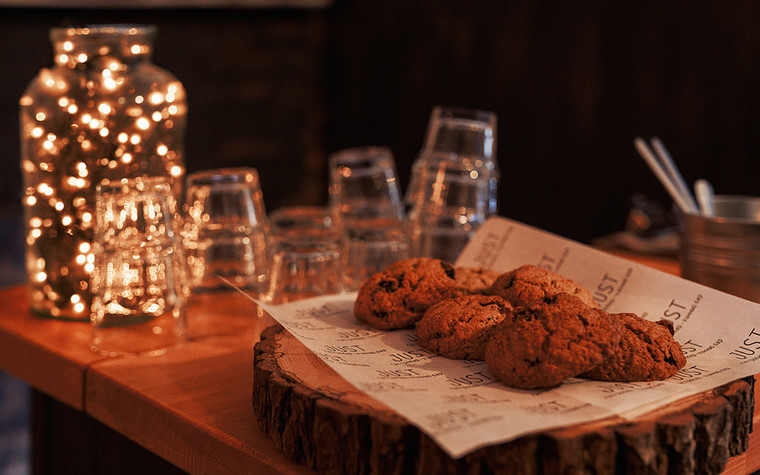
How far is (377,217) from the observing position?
1.40m

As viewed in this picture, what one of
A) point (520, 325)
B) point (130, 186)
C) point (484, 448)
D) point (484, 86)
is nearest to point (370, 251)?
point (130, 186)

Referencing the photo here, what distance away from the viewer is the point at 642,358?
0.78m

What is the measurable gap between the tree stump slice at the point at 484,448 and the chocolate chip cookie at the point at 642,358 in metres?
0.05

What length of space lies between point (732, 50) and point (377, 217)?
1.43m

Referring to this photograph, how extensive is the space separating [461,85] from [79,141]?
207 centimetres

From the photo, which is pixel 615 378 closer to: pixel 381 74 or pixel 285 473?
pixel 285 473

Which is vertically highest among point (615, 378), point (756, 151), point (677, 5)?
point (677, 5)

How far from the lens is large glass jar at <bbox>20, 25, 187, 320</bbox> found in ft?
3.85

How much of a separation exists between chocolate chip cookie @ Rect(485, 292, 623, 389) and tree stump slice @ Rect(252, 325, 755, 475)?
2.7 inches

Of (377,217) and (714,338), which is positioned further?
(377,217)

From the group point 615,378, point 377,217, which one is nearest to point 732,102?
point 377,217

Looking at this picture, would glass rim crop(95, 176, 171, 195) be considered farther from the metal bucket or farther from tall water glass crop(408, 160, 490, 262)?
the metal bucket

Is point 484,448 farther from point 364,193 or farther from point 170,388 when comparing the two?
point 364,193

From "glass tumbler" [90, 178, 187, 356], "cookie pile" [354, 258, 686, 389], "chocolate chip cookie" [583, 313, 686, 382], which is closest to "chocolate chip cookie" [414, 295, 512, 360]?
"cookie pile" [354, 258, 686, 389]
